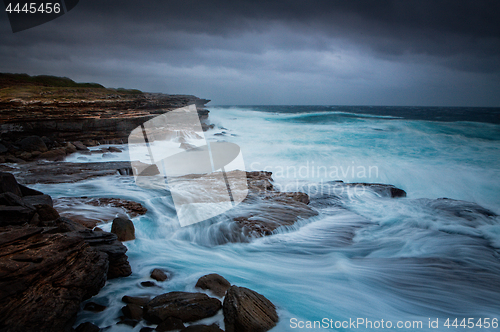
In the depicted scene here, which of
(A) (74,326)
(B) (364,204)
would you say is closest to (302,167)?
(B) (364,204)

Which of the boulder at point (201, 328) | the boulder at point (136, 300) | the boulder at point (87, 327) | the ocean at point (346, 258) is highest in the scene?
the boulder at point (201, 328)

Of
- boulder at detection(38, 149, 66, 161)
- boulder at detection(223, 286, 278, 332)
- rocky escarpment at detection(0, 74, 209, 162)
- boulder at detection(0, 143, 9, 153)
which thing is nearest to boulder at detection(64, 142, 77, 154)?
rocky escarpment at detection(0, 74, 209, 162)

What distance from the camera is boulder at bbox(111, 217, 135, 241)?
406 cm

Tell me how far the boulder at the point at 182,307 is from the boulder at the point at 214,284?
0.26m

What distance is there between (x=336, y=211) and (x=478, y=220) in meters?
2.80

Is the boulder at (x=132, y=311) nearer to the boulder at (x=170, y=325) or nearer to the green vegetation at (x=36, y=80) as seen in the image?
the boulder at (x=170, y=325)

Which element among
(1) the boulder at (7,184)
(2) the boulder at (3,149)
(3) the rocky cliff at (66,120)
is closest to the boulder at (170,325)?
(1) the boulder at (7,184)

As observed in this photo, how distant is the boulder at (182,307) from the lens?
246cm

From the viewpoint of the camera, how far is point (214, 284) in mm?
3051

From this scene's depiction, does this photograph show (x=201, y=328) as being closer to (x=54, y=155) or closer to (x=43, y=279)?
(x=43, y=279)

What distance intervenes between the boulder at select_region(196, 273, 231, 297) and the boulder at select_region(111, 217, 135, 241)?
1647 millimetres

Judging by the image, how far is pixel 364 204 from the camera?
6.64 metres

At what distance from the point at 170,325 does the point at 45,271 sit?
1151mm

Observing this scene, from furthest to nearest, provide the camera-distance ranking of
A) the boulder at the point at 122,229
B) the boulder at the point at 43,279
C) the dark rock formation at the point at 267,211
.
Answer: the dark rock formation at the point at 267,211
the boulder at the point at 122,229
the boulder at the point at 43,279
